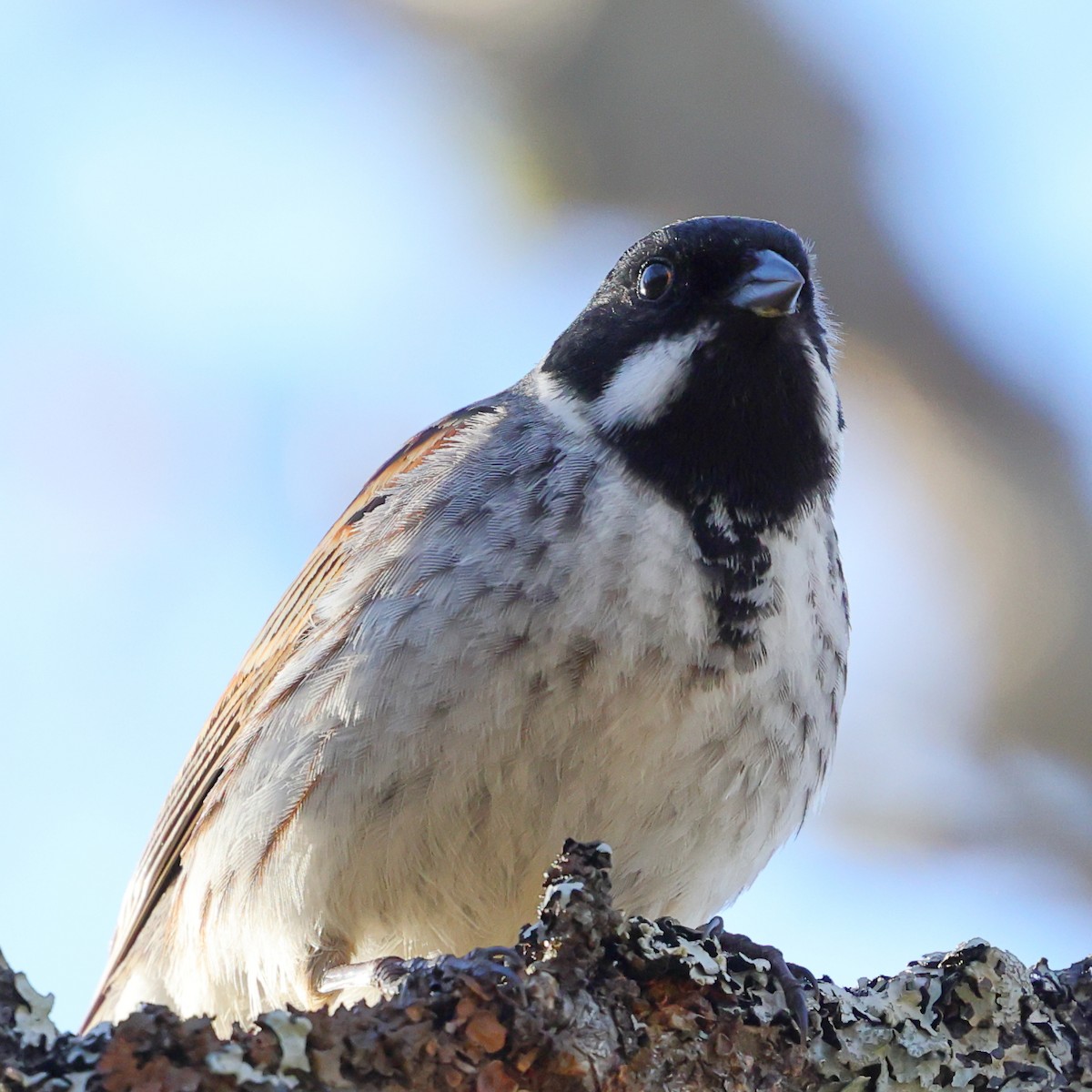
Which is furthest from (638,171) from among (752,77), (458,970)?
(458,970)

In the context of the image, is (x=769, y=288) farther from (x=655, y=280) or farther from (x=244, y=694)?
(x=244, y=694)

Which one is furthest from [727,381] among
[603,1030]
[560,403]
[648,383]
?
[603,1030]

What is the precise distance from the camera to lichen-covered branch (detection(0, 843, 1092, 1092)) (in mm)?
2016

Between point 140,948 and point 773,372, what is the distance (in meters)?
2.52

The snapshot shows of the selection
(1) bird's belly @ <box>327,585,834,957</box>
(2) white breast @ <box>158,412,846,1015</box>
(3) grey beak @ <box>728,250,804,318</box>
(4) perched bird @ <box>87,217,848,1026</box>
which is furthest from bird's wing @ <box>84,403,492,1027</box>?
(3) grey beak @ <box>728,250,804,318</box>

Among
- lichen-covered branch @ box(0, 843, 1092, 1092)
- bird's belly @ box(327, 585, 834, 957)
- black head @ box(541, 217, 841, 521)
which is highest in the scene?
black head @ box(541, 217, 841, 521)

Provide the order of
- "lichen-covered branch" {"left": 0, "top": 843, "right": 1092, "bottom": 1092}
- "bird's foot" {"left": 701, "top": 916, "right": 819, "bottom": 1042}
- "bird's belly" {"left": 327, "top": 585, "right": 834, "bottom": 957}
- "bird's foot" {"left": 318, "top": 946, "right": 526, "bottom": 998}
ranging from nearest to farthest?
"lichen-covered branch" {"left": 0, "top": 843, "right": 1092, "bottom": 1092}, "bird's foot" {"left": 318, "top": 946, "right": 526, "bottom": 998}, "bird's foot" {"left": 701, "top": 916, "right": 819, "bottom": 1042}, "bird's belly" {"left": 327, "top": 585, "right": 834, "bottom": 957}

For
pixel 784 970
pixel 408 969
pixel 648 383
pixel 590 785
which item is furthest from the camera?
pixel 648 383

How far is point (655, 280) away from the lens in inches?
153

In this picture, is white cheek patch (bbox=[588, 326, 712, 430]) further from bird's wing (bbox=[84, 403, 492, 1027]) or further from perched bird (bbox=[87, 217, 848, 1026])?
bird's wing (bbox=[84, 403, 492, 1027])

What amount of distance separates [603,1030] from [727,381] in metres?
1.84

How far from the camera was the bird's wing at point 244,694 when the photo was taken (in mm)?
4109

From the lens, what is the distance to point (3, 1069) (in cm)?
199

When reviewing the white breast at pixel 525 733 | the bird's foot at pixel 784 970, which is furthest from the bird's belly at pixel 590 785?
the bird's foot at pixel 784 970
